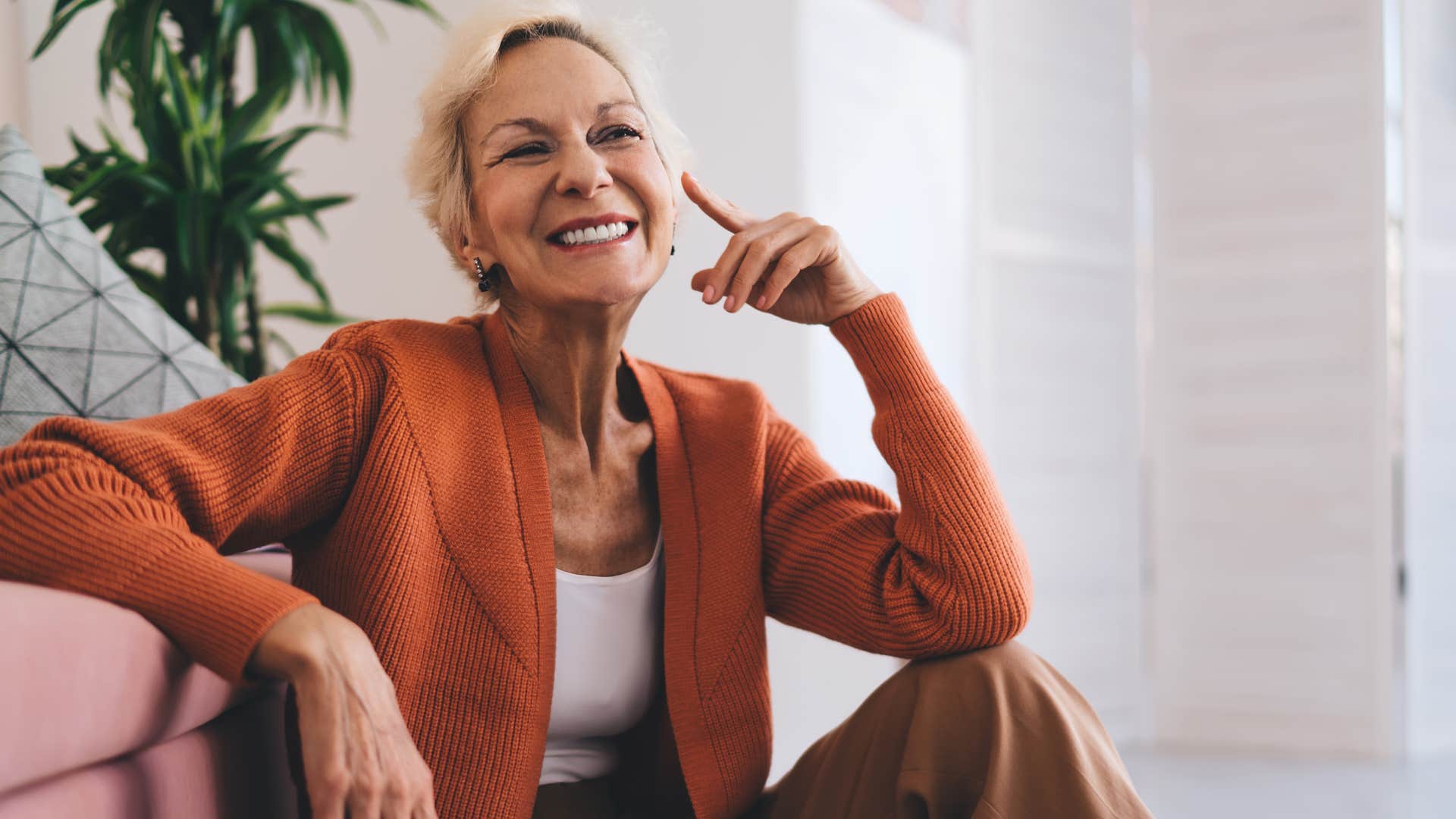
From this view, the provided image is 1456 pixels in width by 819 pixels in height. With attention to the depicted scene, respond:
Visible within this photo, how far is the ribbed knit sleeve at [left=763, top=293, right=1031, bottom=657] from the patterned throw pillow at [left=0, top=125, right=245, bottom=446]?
0.72 m

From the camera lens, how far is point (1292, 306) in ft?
10.1

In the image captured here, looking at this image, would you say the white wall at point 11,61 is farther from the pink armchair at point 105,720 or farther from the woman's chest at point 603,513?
the pink armchair at point 105,720

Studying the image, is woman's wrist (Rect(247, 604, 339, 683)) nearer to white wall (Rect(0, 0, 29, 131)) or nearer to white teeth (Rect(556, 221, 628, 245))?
white teeth (Rect(556, 221, 628, 245))

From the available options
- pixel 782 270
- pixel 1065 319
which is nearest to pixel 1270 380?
pixel 1065 319

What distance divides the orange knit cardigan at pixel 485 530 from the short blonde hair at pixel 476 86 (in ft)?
0.45

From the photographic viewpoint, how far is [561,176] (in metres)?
1.27

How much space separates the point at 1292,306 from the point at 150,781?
2.93 m

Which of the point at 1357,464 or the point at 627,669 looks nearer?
the point at 627,669

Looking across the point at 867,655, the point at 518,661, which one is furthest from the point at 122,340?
the point at 867,655

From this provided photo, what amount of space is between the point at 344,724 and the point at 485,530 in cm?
35

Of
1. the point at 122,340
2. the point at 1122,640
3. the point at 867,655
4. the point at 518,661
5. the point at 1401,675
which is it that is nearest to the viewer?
the point at 518,661

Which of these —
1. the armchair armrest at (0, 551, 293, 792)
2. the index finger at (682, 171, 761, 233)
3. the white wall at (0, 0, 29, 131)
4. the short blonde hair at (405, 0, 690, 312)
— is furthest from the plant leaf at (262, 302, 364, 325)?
the armchair armrest at (0, 551, 293, 792)

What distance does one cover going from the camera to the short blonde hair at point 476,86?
4.30ft

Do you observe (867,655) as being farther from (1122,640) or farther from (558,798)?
(558,798)
